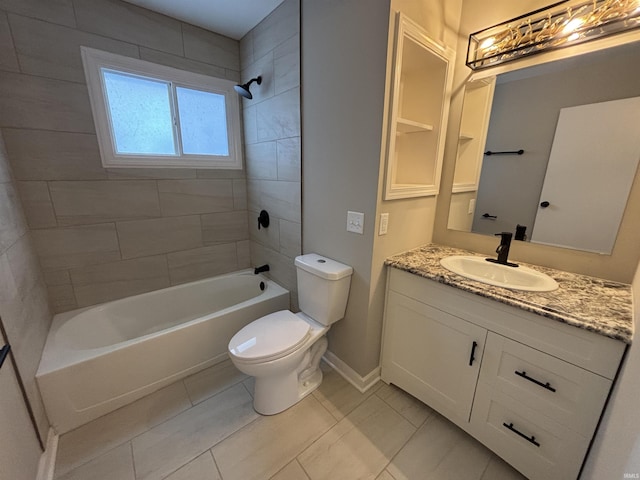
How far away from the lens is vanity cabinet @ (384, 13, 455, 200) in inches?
53.4

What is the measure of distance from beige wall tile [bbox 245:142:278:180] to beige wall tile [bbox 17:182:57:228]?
141 cm

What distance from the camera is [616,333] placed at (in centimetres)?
83

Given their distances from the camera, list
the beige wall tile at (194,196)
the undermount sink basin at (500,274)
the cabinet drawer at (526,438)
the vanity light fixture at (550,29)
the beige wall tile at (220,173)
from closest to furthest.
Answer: the cabinet drawer at (526,438) → the vanity light fixture at (550,29) → the undermount sink basin at (500,274) → the beige wall tile at (194,196) → the beige wall tile at (220,173)

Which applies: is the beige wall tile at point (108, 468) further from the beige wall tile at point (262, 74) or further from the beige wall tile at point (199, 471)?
the beige wall tile at point (262, 74)

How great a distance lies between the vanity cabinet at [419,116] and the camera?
1355 mm

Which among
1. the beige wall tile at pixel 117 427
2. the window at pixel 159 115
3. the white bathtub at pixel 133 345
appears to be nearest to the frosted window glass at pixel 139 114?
the window at pixel 159 115

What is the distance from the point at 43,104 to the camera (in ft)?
5.19

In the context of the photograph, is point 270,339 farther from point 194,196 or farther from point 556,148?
point 556,148

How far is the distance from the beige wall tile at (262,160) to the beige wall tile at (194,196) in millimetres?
275

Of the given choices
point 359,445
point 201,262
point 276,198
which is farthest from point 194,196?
point 359,445

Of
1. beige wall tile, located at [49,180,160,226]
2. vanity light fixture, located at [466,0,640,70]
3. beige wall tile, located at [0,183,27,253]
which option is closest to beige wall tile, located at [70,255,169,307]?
beige wall tile, located at [49,180,160,226]

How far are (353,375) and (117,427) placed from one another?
1391 mm

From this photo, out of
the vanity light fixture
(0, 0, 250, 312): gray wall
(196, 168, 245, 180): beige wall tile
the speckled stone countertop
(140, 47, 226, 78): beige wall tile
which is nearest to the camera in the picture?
the speckled stone countertop

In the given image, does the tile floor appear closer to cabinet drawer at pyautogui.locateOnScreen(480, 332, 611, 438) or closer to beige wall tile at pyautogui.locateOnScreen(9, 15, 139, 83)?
cabinet drawer at pyautogui.locateOnScreen(480, 332, 611, 438)
